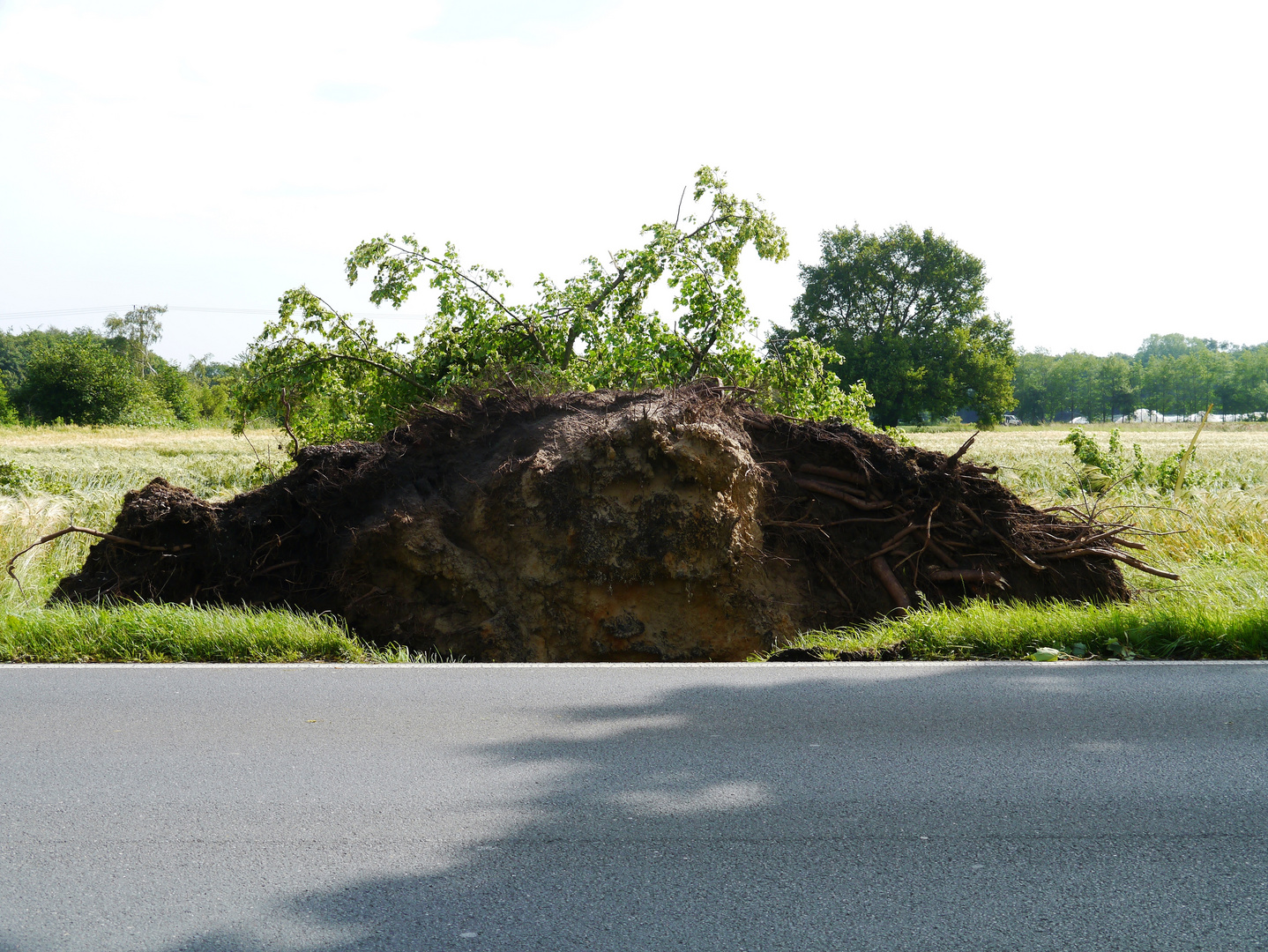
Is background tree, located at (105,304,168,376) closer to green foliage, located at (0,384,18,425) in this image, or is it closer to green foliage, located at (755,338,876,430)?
green foliage, located at (0,384,18,425)

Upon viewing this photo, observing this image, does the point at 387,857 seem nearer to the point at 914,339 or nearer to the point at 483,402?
the point at 483,402

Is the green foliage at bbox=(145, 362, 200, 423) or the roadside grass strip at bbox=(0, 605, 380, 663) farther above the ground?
the green foliage at bbox=(145, 362, 200, 423)

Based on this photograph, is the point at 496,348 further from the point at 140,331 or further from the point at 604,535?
the point at 140,331

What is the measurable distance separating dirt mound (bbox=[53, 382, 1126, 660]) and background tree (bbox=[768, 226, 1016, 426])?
1773 inches

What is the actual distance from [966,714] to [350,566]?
5.53 m

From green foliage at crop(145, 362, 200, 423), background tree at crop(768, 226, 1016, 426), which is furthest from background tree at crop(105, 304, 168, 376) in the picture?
background tree at crop(768, 226, 1016, 426)

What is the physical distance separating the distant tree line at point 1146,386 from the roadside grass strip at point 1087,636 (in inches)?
4135

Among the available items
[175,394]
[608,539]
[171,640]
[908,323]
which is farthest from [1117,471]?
[175,394]

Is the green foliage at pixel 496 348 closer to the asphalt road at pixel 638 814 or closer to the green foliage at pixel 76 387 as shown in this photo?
the asphalt road at pixel 638 814

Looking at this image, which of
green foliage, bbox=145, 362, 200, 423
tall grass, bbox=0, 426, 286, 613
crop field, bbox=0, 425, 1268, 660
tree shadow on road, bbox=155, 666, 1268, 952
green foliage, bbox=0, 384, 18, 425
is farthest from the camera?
green foliage, bbox=145, 362, 200, 423

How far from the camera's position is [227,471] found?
2222 centimetres

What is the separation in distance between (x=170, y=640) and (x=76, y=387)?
66359 mm

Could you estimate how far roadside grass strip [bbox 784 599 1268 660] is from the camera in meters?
6.22

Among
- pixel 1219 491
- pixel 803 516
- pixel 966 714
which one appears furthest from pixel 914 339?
pixel 966 714
